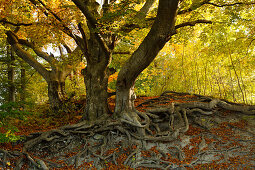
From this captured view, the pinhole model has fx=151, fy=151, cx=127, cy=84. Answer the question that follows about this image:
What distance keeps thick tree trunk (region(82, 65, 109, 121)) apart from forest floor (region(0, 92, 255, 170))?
112cm

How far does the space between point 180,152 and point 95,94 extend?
168 inches

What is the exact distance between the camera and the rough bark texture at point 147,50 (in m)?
4.12

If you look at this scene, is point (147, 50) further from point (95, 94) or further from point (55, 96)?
point (55, 96)

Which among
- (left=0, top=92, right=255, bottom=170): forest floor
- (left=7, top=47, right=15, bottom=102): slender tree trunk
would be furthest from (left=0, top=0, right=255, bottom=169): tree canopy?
(left=7, top=47, right=15, bottom=102): slender tree trunk

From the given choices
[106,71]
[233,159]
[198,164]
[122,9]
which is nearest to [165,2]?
[122,9]

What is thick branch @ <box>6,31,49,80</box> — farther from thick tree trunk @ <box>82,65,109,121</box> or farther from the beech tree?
thick tree trunk @ <box>82,65,109,121</box>

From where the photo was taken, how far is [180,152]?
537cm

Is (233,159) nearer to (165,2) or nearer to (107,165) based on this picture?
(107,165)

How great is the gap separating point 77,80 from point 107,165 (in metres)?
7.12

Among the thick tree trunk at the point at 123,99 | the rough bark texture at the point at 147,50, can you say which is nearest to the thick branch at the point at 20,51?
the thick tree trunk at the point at 123,99

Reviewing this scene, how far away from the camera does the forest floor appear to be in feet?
15.7

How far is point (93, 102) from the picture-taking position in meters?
7.03

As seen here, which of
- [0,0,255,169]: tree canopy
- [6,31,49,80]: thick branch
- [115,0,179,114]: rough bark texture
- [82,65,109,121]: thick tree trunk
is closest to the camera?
[115,0,179,114]: rough bark texture

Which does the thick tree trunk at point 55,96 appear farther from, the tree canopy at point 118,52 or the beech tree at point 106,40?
the beech tree at point 106,40
